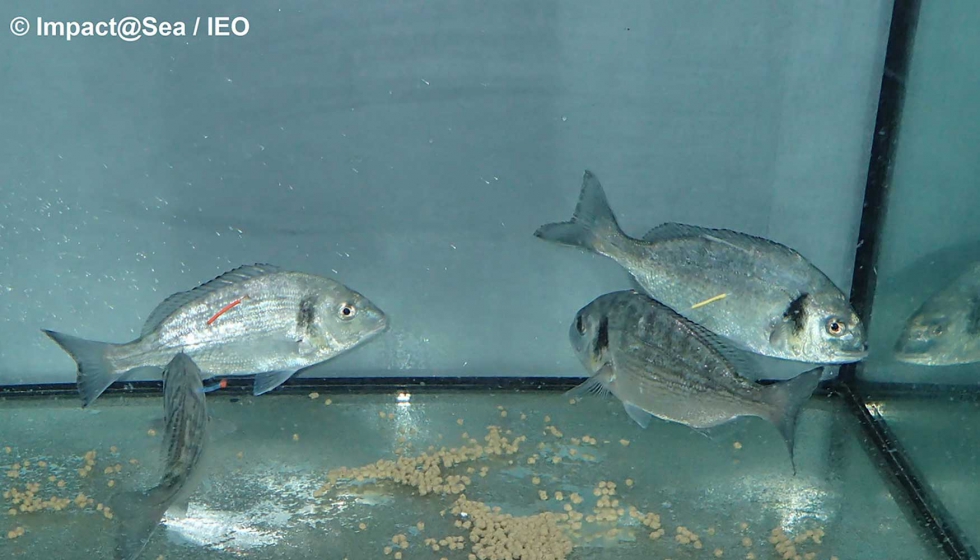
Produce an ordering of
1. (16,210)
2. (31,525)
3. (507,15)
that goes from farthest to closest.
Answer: (16,210), (507,15), (31,525)

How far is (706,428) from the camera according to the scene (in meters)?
2.62

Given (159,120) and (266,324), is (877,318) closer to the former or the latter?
(266,324)

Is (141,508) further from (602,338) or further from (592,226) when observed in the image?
(592,226)

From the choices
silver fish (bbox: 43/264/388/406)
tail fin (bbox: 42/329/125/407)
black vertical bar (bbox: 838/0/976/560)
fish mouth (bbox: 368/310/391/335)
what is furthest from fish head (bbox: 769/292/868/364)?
tail fin (bbox: 42/329/125/407)

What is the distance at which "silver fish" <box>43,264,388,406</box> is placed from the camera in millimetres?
2646

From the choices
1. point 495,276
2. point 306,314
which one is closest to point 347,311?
point 306,314

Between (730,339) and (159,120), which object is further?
(159,120)

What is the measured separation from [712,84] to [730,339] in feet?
3.54

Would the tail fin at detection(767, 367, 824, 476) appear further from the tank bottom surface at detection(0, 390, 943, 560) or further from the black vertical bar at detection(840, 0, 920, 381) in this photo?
the black vertical bar at detection(840, 0, 920, 381)

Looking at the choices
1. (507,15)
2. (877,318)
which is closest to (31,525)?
(507,15)

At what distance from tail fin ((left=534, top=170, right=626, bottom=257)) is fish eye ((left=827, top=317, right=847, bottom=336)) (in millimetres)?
716

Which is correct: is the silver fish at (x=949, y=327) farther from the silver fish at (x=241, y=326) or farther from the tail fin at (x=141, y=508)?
the tail fin at (x=141, y=508)

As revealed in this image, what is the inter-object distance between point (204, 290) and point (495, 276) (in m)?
1.22

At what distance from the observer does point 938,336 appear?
2590mm
